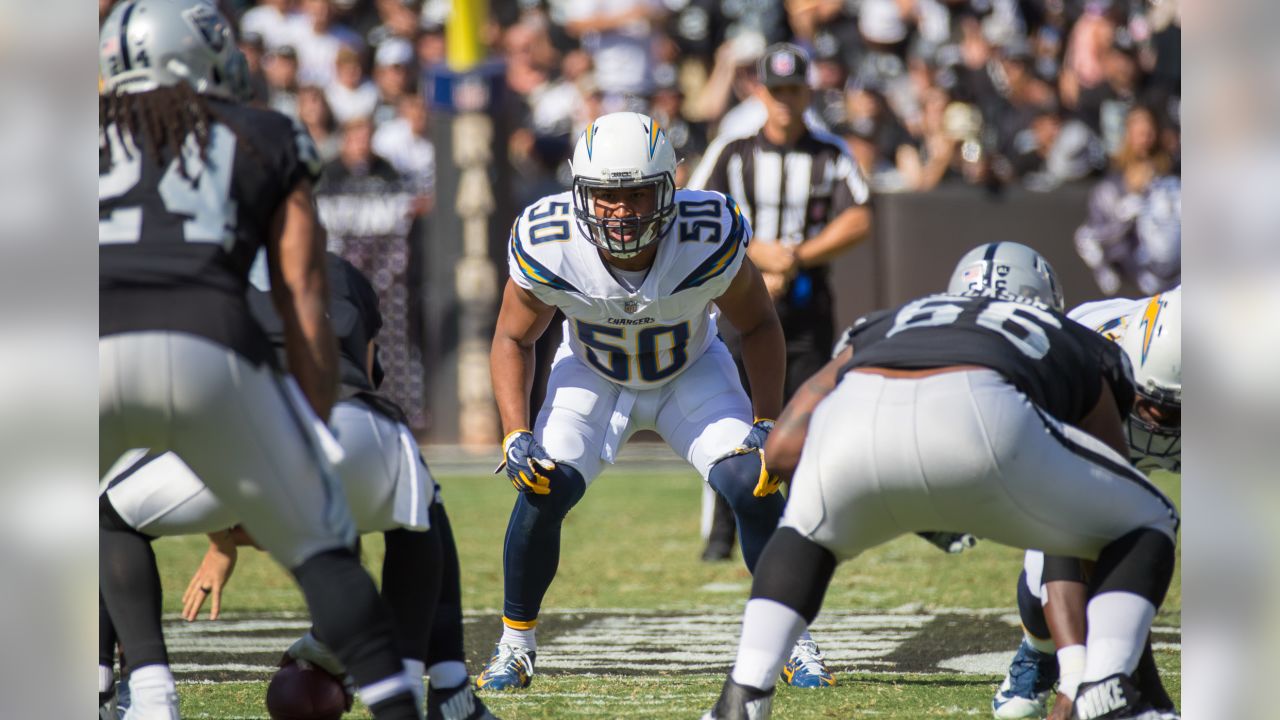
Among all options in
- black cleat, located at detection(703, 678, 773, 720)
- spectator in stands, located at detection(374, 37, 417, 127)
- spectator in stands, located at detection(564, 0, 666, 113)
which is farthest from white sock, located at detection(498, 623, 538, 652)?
spectator in stands, located at detection(374, 37, 417, 127)

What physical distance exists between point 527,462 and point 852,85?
23.8 feet

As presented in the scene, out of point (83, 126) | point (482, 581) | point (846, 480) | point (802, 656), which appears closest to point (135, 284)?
point (83, 126)

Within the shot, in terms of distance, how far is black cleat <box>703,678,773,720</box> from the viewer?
327 centimetres

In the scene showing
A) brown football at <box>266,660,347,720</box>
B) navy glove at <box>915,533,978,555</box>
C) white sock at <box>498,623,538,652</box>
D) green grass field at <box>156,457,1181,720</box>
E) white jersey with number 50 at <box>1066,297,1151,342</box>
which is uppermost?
white jersey with number 50 at <box>1066,297,1151,342</box>

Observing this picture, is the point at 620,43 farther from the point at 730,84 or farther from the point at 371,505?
the point at 371,505

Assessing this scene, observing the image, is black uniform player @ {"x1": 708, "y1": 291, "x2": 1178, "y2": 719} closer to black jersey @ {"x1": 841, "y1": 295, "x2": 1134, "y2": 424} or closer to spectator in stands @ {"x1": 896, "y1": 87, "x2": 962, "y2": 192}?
black jersey @ {"x1": 841, "y1": 295, "x2": 1134, "y2": 424}

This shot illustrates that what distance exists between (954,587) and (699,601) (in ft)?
3.29

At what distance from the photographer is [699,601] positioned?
245 inches

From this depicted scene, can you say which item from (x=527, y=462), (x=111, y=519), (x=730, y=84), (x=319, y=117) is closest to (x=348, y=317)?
(x=111, y=519)

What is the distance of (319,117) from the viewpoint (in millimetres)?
12242

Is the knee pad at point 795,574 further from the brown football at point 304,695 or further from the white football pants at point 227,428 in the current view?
the brown football at point 304,695

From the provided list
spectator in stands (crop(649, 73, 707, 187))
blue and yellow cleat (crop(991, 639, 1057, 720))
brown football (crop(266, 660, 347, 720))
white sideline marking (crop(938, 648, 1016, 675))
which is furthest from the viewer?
spectator in stands (crop(649, 73, 707, 187))

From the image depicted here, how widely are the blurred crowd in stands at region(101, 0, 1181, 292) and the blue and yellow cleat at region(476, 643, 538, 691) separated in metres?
5.28

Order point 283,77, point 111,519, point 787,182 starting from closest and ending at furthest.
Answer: point 111,519 → point 787,182 → point 283,77
